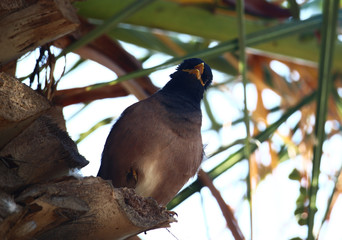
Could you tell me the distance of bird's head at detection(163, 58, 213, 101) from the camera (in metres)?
3.71

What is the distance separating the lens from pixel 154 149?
9.84 feet

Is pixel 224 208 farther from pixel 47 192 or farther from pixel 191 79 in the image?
pixel 191 79

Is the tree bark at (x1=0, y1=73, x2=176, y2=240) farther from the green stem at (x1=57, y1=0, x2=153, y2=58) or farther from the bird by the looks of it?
the bird

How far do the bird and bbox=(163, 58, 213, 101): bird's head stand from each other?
0.32m

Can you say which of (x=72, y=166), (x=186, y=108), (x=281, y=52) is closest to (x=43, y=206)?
(x=72, y=166)

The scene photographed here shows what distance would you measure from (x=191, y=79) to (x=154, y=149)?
85 centimetres

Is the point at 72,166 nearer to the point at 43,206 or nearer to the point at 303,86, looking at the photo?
the point at 43,206

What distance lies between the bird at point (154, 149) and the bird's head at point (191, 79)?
1.06 ft

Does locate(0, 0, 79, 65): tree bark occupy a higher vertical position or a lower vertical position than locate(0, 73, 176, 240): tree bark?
higher

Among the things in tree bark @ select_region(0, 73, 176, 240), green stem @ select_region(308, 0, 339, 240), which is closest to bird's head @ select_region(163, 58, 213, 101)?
green stem @ select_region(308, 0, 339, 240)

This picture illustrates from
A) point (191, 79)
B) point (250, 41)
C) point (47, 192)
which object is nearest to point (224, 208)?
point (250, 41)

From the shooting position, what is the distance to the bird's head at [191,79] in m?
3.71

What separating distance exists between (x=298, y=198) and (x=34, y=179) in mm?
1469

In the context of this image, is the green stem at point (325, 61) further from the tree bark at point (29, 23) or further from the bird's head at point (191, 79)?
the bird's head at point (191, 79)
